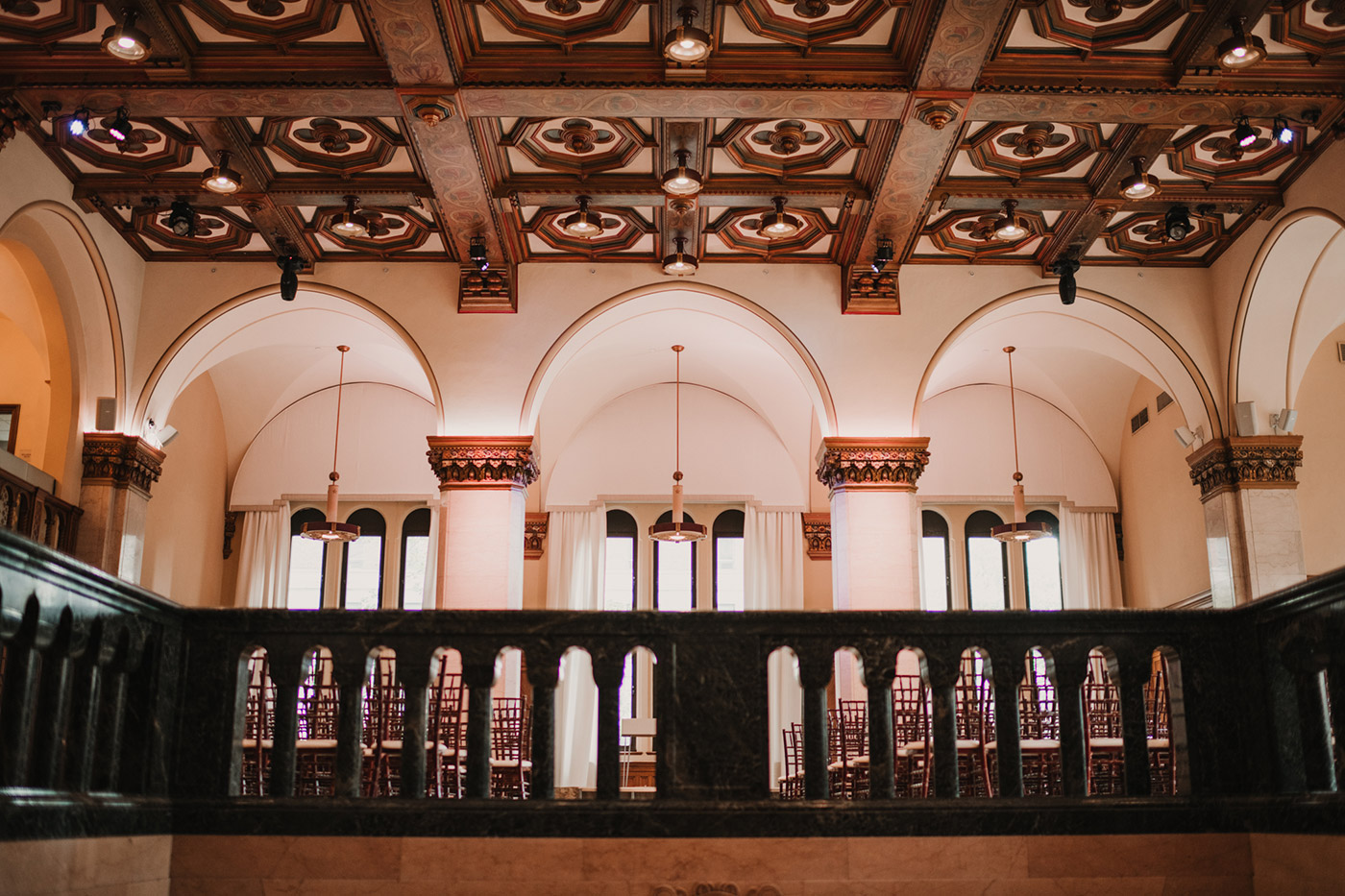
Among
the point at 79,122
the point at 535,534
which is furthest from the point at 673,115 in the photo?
the point at 535,534

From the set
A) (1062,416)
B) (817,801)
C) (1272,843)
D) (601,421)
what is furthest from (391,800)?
(1062,416)

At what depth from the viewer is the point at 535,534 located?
645 inches

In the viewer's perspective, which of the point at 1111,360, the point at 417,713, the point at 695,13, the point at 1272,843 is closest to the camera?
the point at 1272,843

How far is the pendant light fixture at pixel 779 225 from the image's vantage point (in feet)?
34.2

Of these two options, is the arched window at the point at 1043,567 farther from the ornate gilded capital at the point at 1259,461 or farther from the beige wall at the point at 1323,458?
the ornate gilded capital at the point at 1259,461

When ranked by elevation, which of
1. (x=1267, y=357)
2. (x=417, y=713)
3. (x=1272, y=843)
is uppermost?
(x=1267, y=357)

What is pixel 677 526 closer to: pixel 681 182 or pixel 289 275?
pixel 681 182

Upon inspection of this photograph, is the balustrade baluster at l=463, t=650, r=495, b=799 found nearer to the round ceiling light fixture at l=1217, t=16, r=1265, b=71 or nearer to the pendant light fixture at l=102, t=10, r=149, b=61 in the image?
the pendant light fixture at l=102, t=10, r=149, b=61

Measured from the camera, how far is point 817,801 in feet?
12.3

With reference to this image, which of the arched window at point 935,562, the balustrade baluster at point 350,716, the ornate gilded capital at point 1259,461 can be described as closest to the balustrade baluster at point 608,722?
the balustrade baluster at point 350,716

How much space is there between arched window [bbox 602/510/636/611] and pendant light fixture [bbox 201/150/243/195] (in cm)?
822

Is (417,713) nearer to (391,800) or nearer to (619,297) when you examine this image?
(391,800)

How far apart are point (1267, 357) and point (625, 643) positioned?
9779 millimetres

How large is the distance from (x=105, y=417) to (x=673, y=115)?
6.26 meters
